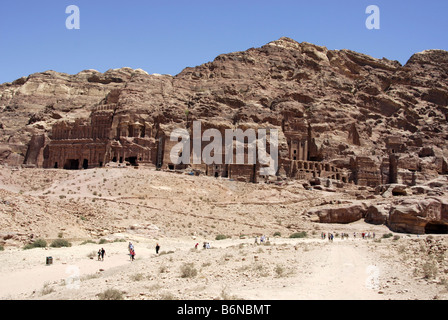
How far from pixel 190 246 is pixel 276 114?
1793 inches

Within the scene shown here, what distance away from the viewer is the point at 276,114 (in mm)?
74250

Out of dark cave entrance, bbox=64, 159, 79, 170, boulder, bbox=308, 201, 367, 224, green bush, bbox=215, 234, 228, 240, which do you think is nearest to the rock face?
dark cave entrance, bbox=64, 159, 79, 170

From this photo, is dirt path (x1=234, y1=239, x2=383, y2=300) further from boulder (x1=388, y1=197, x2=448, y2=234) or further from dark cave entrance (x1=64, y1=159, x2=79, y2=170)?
dark cave entrance (x1=64, y1=159, x2=79, y2=170)

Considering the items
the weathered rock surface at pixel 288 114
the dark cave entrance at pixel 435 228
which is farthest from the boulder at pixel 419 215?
the weathered rock surface at pixel 288 114

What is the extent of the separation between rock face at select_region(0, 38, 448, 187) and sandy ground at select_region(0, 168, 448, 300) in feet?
33.3

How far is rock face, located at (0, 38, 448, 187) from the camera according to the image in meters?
68.0

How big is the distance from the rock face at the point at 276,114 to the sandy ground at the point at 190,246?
33.3 feet

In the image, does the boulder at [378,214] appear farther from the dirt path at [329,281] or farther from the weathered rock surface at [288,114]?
the dirt path at [329,281]

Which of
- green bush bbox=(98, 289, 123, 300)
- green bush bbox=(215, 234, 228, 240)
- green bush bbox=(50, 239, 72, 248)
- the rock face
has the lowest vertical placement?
green bush bbox=(215, 234, 228, 240)

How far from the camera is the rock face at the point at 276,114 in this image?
6800 centimetres

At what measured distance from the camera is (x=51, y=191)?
4869 centimetres

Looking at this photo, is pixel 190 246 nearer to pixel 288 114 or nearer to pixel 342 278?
pixel 342 278

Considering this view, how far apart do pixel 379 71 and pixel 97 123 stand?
63.8m

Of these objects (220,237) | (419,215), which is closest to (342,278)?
(220,237)
